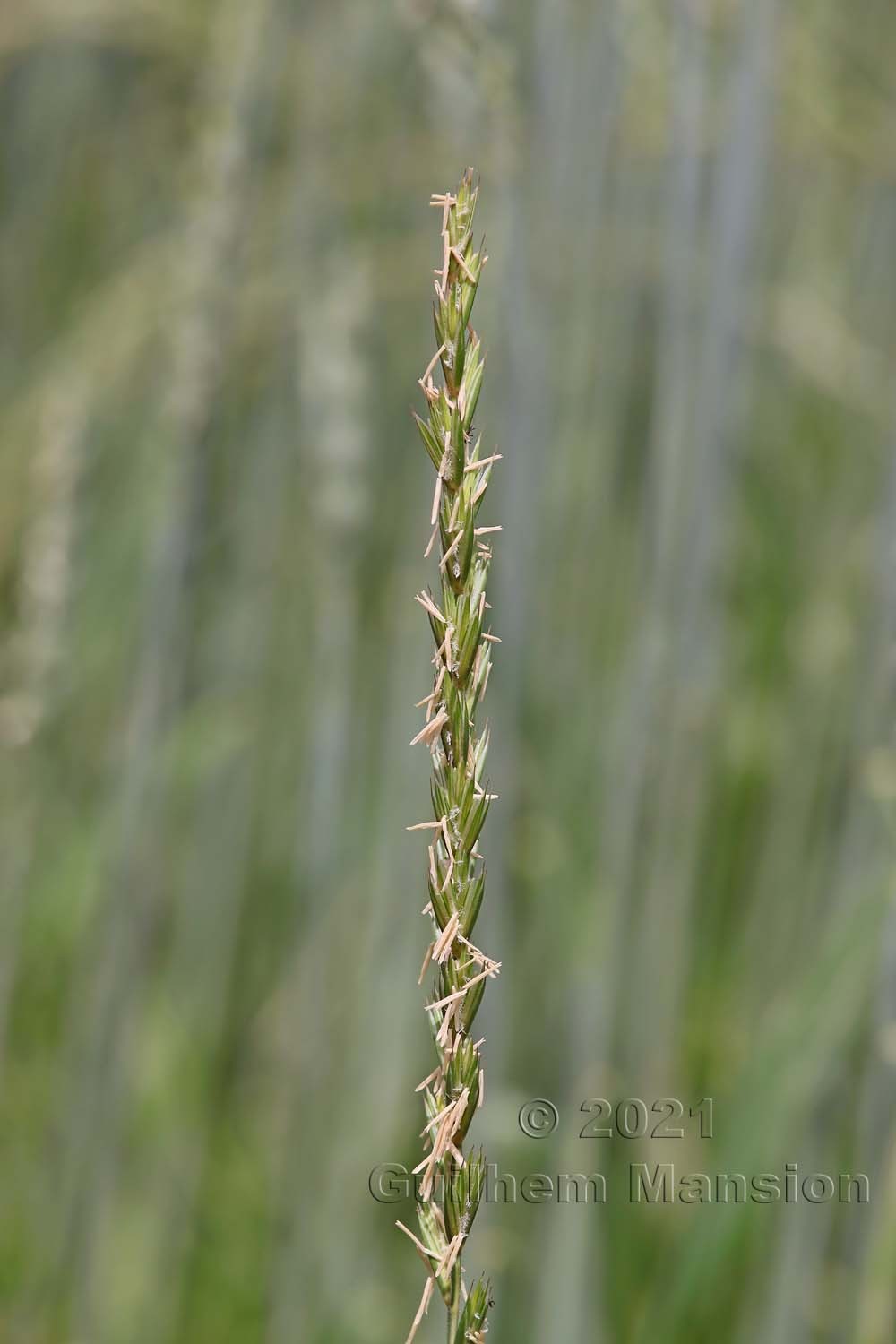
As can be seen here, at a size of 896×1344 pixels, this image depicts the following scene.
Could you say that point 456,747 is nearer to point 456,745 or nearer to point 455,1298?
point 456,745

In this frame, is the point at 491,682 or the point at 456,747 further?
the point at 491,682

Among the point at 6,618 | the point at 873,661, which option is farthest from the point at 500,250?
the point at 6,618

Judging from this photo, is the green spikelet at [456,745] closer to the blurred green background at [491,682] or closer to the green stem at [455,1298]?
the green stem at [455,1298]

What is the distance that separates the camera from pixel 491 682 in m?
0.66

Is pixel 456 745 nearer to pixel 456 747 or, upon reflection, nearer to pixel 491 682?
pixel 456 747

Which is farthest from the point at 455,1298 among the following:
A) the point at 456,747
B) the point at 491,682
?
the point at 491,682

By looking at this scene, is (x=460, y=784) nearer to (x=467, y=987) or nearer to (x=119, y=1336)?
(x=467, y=987)

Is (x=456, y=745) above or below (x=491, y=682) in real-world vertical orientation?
below

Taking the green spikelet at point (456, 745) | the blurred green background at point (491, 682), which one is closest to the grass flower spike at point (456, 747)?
the green spikelet at point (456, 745)

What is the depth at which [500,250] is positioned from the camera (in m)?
0.66

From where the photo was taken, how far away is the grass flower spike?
265 millimetres

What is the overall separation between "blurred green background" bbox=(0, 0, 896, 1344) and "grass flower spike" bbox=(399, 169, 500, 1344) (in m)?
0.30

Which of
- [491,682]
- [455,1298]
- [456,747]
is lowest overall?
[455,1298]

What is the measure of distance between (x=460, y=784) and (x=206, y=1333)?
3.24 ft
